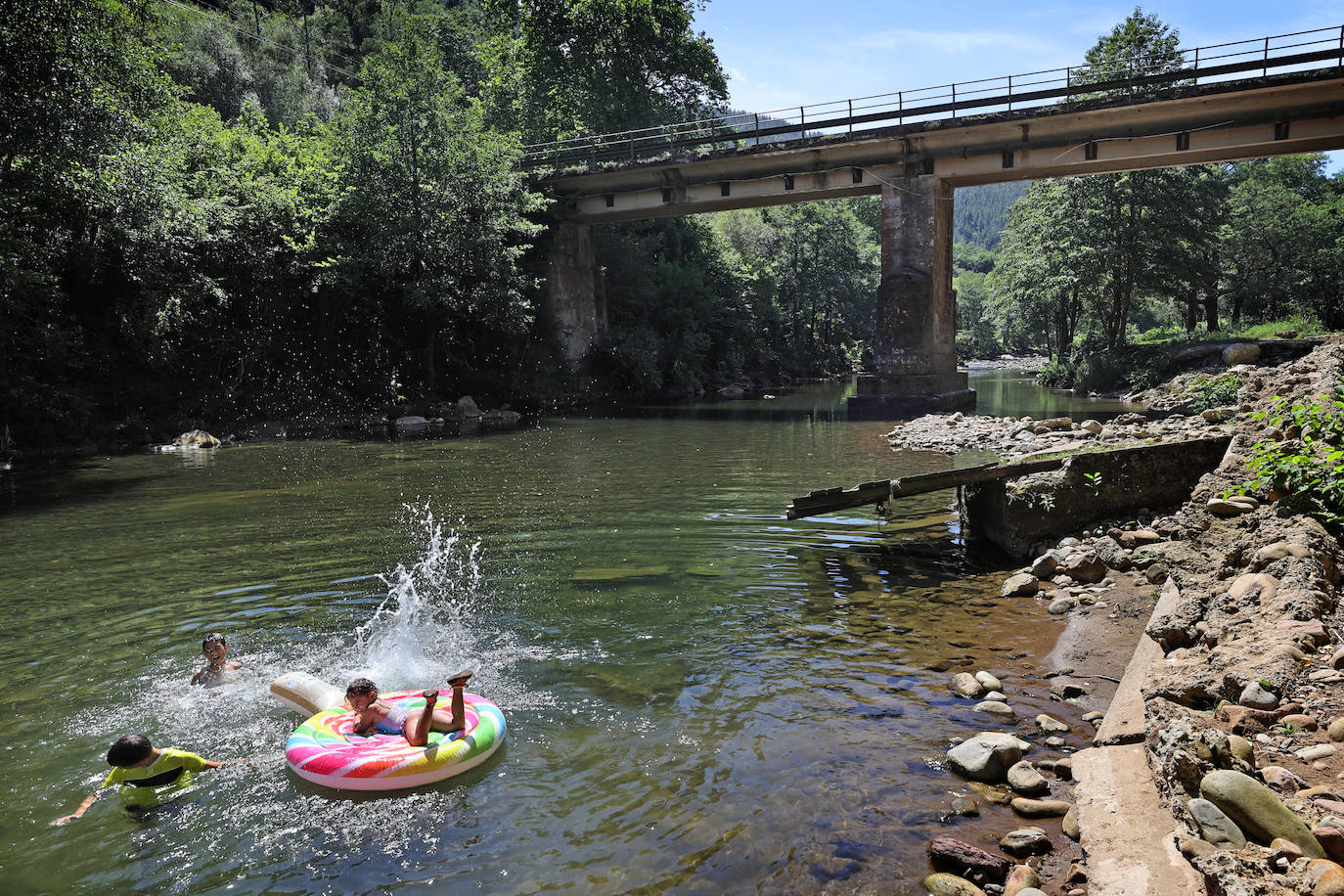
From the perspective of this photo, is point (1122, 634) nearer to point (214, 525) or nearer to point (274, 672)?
point (274, 672)

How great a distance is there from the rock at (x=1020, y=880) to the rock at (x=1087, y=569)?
546 cm

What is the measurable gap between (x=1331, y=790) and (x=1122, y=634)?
374 cm

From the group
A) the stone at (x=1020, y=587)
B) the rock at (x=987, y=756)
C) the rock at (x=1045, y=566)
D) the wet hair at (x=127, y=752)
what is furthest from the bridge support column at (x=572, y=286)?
the rock at (x=987, y=756)

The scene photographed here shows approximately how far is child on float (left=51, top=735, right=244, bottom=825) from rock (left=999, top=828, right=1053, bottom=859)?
5163 millimetres

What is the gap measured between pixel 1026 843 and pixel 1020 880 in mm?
346

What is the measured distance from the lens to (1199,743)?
13.8 ft

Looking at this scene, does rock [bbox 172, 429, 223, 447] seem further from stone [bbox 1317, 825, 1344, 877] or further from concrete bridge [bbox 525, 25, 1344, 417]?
stone [bbox 1317, 825, 1344, 877]

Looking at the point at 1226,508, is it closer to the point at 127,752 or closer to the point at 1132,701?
the point at 1132,701

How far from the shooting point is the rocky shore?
11.8ft

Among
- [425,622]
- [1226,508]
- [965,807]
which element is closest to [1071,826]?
[965,807]

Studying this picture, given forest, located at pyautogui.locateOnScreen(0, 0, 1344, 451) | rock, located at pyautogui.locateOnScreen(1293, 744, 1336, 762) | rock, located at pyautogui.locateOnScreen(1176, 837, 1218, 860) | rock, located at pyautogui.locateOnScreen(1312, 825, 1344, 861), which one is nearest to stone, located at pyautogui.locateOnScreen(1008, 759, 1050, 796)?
rock, located at pyautogui.locateOnScreen(1176, 837, 1218, 860)

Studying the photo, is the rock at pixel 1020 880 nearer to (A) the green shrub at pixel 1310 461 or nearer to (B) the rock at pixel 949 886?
(B) the rock at pixel 949 886

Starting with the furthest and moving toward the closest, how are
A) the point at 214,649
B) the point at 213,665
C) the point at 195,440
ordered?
1. the point at 195,440
2. the point at 213,665
3. the point at 214,649

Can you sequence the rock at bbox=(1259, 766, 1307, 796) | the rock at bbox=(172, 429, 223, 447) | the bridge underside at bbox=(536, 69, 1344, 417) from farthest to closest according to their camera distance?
the bridge underside at bbox=(536, 69, 1344, 417) → the rock at bbox=(172, 429, 223, 447) → the rock at bbox=(1259, 766, 1307, 796)
